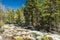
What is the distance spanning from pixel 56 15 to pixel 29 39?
18.4 metres

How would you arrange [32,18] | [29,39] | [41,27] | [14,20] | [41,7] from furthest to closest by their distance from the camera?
[14,20], [32,18], [41,7], [41,27], [29,39]

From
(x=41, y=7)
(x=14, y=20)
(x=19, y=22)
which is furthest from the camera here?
(x=14, y=20)

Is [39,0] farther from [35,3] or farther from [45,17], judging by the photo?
[45,17]

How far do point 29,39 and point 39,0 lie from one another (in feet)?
102

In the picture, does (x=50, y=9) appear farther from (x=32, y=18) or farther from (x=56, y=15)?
(x=32, y=18)

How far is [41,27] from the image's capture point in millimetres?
47094

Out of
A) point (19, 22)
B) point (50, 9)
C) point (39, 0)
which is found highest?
point (39, 0)

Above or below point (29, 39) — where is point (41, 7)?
above

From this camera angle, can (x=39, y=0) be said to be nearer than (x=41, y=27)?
No

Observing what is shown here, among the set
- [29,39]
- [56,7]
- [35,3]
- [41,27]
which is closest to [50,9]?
[56,7]

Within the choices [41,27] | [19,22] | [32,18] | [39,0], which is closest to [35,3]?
[39,0]

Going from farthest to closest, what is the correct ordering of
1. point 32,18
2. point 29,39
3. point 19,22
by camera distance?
point 19,22 → point 32,18 → point 29,39

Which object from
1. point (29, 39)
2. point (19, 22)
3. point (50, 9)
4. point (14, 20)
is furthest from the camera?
point (14, 20)

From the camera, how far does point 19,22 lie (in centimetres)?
7838
